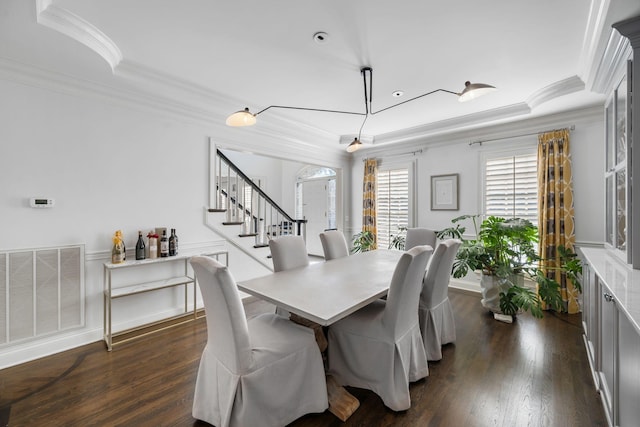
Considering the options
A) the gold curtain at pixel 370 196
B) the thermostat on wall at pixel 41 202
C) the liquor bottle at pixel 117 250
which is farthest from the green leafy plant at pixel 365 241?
the thermostat on wall at pixel 41 202

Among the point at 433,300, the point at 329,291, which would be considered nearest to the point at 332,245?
the point at 433,300

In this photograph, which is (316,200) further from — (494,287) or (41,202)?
(41,202)

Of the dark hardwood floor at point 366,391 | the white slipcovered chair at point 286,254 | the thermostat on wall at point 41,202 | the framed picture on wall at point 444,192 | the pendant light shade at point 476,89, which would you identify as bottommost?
the dark hardwood floor at point 366,391

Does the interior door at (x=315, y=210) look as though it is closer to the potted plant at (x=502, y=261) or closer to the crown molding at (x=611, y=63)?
the potted plant at (x=502, y=261)

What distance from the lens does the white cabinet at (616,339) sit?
4.00 ft

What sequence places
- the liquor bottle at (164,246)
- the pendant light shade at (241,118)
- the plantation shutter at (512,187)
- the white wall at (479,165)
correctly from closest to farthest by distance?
1. the pendant light shade at (241,118)
2. the liquor bottle at (164,246)
3. the white wall at (479,165)
4. the plantation shutter at (512,187)

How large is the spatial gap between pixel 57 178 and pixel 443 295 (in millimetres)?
3688

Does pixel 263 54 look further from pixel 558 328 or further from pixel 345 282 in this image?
pixel 558 328

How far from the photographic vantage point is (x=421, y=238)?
11.9ft

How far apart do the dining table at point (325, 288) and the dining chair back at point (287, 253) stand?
0.12m

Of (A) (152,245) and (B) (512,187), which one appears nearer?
(A) (152,245)

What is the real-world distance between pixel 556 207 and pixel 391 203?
2.42 metres

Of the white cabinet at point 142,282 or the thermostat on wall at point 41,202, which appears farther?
the white cabinet at point 142,282

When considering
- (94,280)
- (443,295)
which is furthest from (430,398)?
(94,280)
